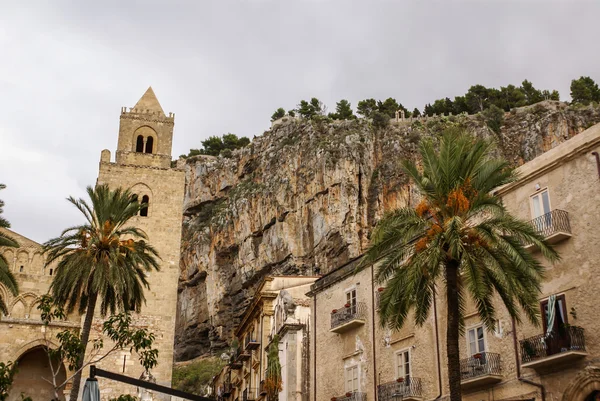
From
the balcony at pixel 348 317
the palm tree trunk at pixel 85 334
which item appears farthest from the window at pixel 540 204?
the palm tree trunk at pixel 85 334

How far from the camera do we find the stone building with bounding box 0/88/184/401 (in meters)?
41.7

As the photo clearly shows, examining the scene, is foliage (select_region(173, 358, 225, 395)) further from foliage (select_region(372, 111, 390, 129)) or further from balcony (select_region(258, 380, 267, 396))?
Answer: foliage (select_region(372, 111, 390, 129))

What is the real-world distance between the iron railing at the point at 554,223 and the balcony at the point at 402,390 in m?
7.03

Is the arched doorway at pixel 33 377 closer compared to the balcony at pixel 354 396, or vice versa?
the balcony at pixel 354 396

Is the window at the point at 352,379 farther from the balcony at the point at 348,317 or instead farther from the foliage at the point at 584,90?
the foliage at the point at 584,90

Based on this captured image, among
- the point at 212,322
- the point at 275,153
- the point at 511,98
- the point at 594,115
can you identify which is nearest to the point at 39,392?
the point at 212,322

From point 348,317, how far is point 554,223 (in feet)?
34.8

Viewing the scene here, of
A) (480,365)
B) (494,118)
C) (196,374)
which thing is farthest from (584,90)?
(480,365)

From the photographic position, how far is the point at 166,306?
143 feet

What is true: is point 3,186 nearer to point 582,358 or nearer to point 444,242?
point 444,242

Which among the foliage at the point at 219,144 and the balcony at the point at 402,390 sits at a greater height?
the foliage at the point at 219,144

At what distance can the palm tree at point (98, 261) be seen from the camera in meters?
28.2

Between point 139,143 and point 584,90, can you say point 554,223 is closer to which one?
point 139,143

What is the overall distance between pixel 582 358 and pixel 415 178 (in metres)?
6.46
